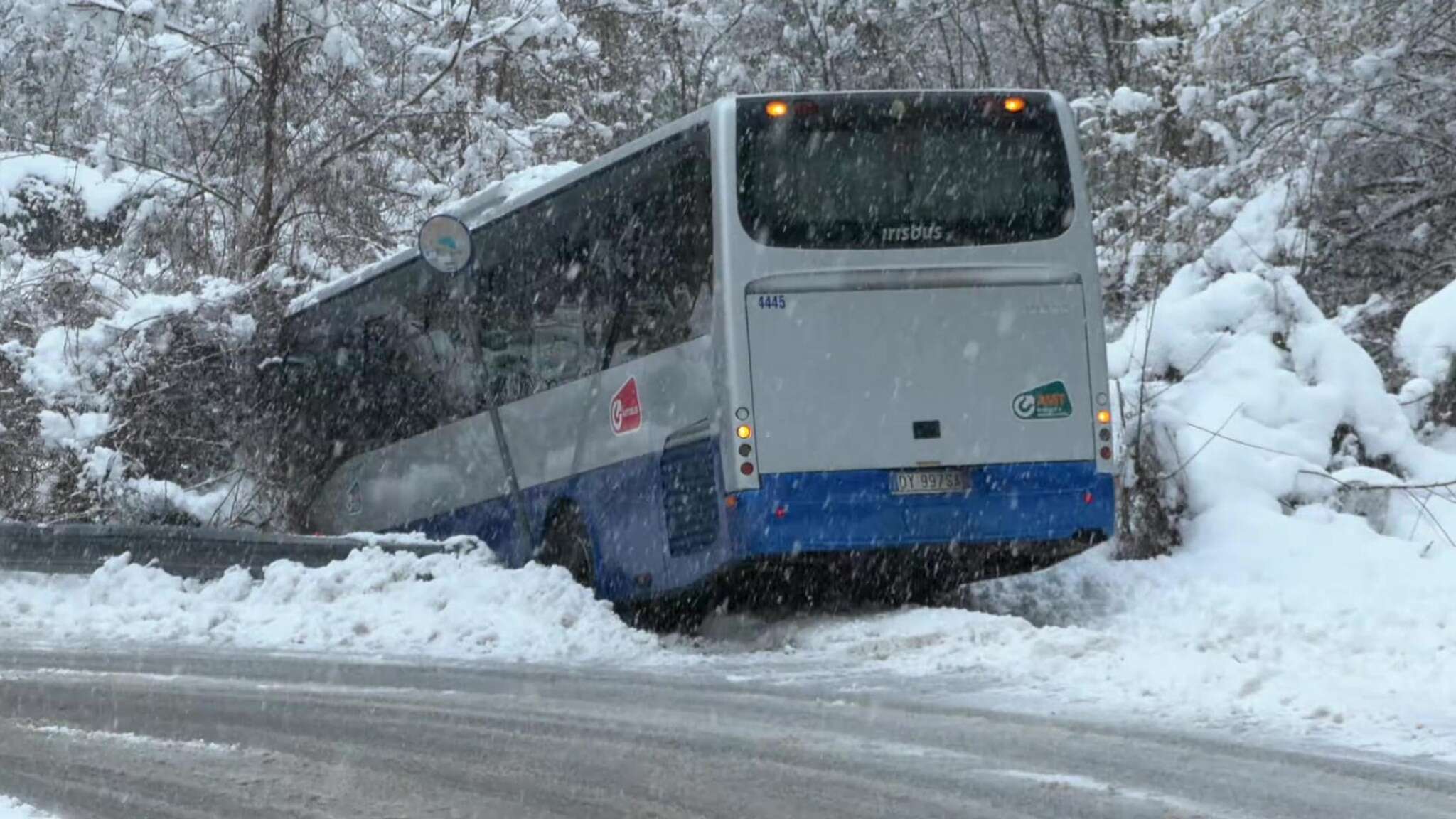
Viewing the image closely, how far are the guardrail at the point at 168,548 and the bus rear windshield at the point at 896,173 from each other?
4260 mm

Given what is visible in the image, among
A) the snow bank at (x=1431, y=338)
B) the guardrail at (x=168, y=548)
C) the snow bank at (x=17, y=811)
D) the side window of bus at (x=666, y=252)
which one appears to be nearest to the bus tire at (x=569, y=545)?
the guardrail at (x=168, y=548)

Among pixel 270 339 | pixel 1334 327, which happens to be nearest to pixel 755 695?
pixel 1334 327

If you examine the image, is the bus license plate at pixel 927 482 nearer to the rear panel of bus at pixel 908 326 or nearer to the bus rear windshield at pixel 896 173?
the rear panel of bus at pixel 908 326

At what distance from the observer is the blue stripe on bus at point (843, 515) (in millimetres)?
11883

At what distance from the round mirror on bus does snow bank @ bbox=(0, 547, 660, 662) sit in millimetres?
2259

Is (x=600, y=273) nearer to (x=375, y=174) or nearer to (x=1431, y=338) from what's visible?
(x=1431, y=338)

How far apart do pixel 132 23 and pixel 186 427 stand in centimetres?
482

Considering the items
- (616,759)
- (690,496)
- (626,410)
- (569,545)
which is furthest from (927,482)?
(616,759)

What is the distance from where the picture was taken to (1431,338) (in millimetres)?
16125

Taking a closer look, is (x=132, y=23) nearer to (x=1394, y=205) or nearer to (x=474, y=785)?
(x=1394, y=205)

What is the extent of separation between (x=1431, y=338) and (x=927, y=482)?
6303mm

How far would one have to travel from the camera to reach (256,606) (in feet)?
44.4

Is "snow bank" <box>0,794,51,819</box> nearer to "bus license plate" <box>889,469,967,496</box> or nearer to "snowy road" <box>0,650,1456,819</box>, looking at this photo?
"snowy road" <box>0,650,1456,819</box>

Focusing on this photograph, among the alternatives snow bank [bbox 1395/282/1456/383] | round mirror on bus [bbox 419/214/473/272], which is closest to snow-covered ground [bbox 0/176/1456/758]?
snow bank [bbox 1395/282/1456/383]
